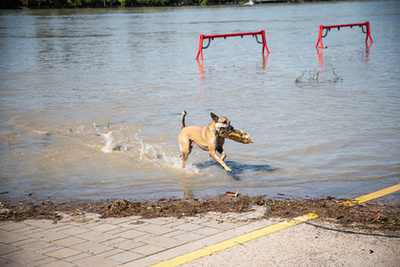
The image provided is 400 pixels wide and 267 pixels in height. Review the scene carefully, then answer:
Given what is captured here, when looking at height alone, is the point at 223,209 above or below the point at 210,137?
below

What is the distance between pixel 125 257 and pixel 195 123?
22.6 feet

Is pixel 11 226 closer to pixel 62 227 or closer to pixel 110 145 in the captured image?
pixel 62 227

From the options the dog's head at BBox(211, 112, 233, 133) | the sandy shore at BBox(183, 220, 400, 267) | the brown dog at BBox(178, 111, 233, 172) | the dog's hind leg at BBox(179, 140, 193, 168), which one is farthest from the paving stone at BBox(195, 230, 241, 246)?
the dog's hind leg at BBox(179, 140, 193, 168)

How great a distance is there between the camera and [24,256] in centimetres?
452

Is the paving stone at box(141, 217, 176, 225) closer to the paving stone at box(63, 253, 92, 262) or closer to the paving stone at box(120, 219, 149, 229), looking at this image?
the paving stone at box(120, 219, 149, 229)

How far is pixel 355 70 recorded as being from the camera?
18969 millimetres

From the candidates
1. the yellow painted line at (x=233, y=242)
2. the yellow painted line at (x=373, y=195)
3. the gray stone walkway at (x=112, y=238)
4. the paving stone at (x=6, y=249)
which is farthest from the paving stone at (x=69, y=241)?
the yellow painted line at (x=373, y=195)

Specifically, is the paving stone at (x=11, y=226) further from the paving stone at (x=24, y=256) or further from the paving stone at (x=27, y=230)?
the paving stone at (x=24, y=256)

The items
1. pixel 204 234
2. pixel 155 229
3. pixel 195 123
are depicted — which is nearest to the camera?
pixel 204 234

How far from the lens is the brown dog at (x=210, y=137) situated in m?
7.31

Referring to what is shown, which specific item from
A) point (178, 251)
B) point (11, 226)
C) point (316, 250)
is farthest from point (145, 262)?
point (11, 226)

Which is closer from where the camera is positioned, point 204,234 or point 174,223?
point 204,234

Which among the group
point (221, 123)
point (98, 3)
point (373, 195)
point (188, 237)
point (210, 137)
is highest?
point (98, 3)

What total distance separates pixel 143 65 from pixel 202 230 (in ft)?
57.5
